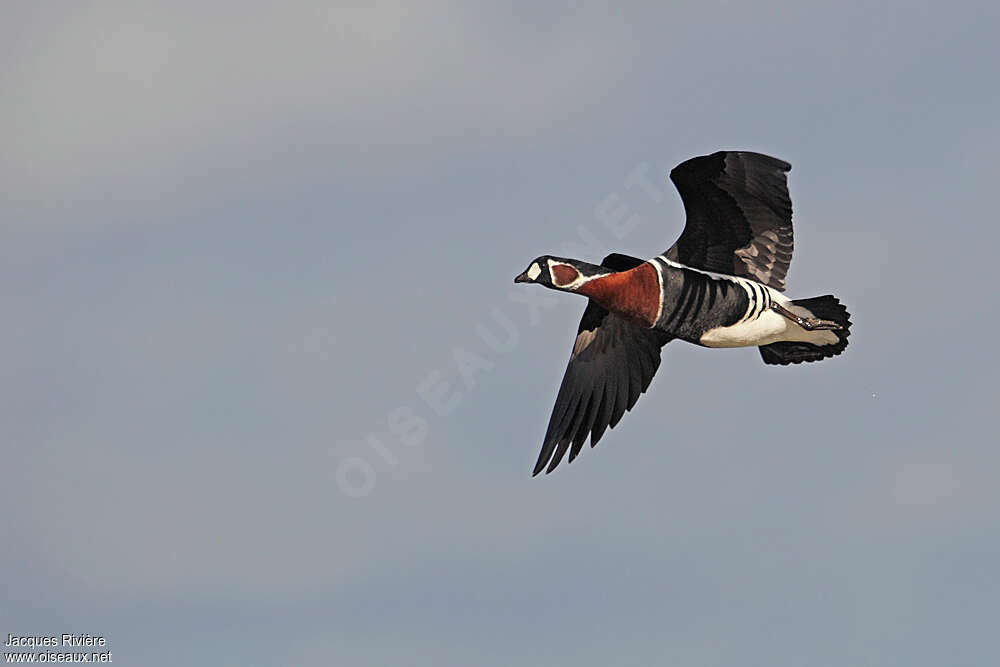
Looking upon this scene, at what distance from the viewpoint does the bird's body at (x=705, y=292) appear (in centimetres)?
2945

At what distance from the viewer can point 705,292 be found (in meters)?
29.8

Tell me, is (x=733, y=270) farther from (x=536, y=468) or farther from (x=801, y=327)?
(x=536, y=468)

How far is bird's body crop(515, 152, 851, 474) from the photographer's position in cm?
2945

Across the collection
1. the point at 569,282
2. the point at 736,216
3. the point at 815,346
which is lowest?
the point at 815,346

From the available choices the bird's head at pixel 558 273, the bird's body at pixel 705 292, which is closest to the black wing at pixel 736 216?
the bird's body at pixel 705 292

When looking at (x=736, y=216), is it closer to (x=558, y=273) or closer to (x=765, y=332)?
(x=765, y=332)

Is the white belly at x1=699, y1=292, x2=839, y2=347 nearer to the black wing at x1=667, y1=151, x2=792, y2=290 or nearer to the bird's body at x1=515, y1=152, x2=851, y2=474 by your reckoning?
the bird's body at x1=515, y1=152, x2=851, y2=474

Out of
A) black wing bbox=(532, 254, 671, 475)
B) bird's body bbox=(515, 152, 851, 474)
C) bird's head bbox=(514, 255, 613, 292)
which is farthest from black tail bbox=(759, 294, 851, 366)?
bird's head bbox=(514, 255, 613, 292)

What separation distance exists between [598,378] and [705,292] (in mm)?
2496

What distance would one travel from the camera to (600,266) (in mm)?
29969

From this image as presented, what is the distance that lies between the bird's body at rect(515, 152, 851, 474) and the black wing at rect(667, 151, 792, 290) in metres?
0.01

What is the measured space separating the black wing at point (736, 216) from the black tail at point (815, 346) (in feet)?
1.90

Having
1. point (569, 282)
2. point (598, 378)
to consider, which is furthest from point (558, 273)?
point (598, 378)

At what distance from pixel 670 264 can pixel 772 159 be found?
7.02 ft
